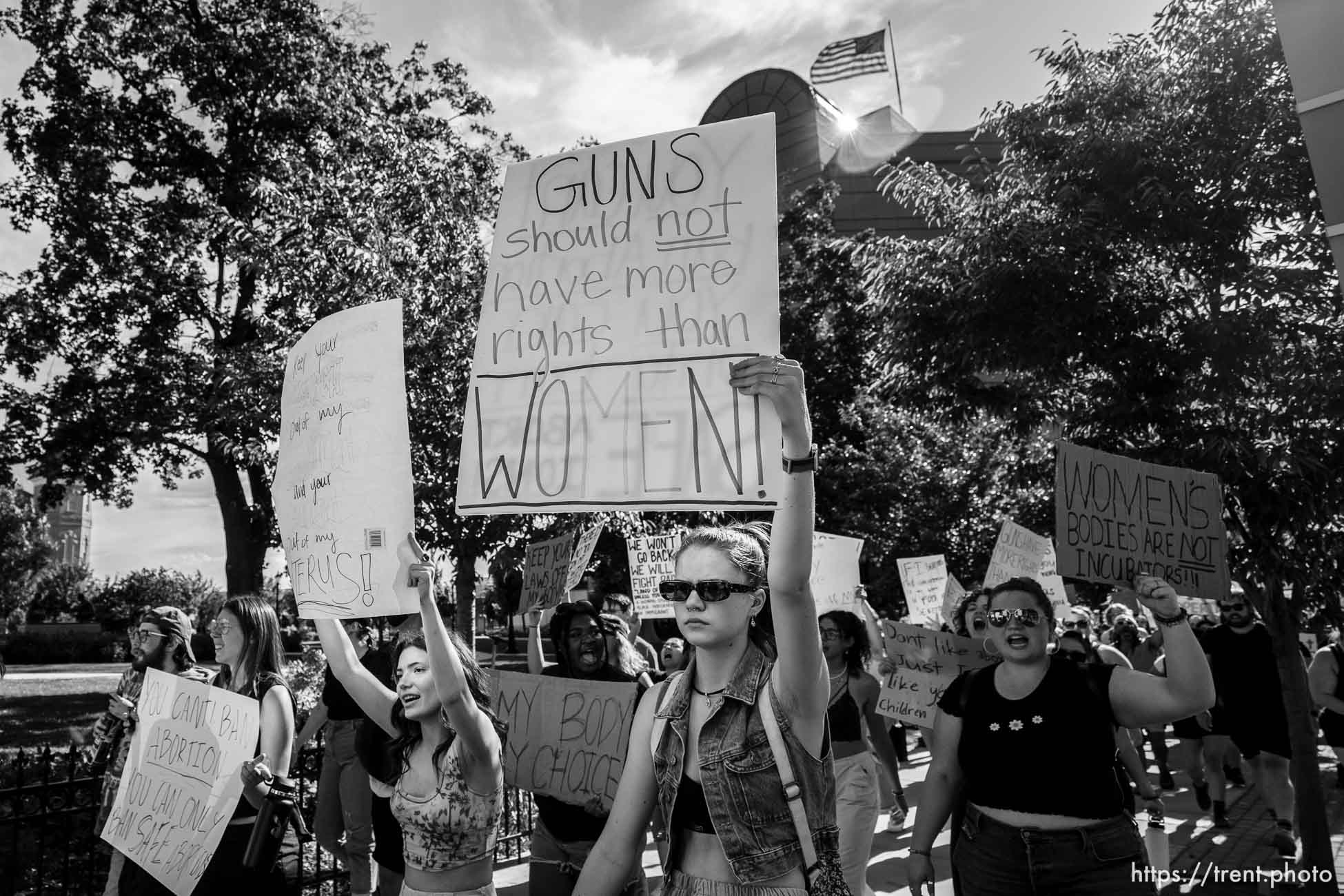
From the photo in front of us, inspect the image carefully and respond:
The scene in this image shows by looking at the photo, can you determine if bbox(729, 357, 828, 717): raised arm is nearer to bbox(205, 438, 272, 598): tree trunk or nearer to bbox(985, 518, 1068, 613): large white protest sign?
bbox(985, 518, 1068, 613): large white protest sign

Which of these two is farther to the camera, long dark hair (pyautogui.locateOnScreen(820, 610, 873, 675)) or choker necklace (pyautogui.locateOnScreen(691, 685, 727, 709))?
long dark hair (pyautogui.locateOnScreen(820, 610, 873, 675))

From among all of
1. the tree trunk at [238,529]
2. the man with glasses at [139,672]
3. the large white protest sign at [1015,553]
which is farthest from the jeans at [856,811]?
the tree trunk at [238,529]

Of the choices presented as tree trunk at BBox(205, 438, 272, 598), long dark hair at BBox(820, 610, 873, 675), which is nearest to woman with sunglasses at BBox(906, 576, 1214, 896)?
long dark hair at BBox(820, 610, 873, 675)

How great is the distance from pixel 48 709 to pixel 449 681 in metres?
18.6

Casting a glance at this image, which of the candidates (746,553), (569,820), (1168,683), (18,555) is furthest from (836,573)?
(18,555)

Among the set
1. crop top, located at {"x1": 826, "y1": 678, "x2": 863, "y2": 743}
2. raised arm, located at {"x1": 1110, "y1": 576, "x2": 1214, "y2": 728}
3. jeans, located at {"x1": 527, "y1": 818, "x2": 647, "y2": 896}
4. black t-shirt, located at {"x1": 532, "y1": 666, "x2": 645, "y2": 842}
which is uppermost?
raised arm, located at {"x1": 1110, "y1": 576, "x2": 1214, "y2": 728}

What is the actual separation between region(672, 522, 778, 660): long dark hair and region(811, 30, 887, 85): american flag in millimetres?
42316

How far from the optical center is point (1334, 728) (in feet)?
24.6

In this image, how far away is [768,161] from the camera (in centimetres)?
284

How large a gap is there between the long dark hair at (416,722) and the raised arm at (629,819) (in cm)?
93

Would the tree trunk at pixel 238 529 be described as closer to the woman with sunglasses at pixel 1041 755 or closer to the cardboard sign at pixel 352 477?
the cardboard sign at pixel 352 477

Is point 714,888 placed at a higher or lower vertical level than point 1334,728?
higher

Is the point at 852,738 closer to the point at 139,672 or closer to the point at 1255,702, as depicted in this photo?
the point at 1255,702

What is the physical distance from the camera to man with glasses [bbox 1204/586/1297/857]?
6523mm
